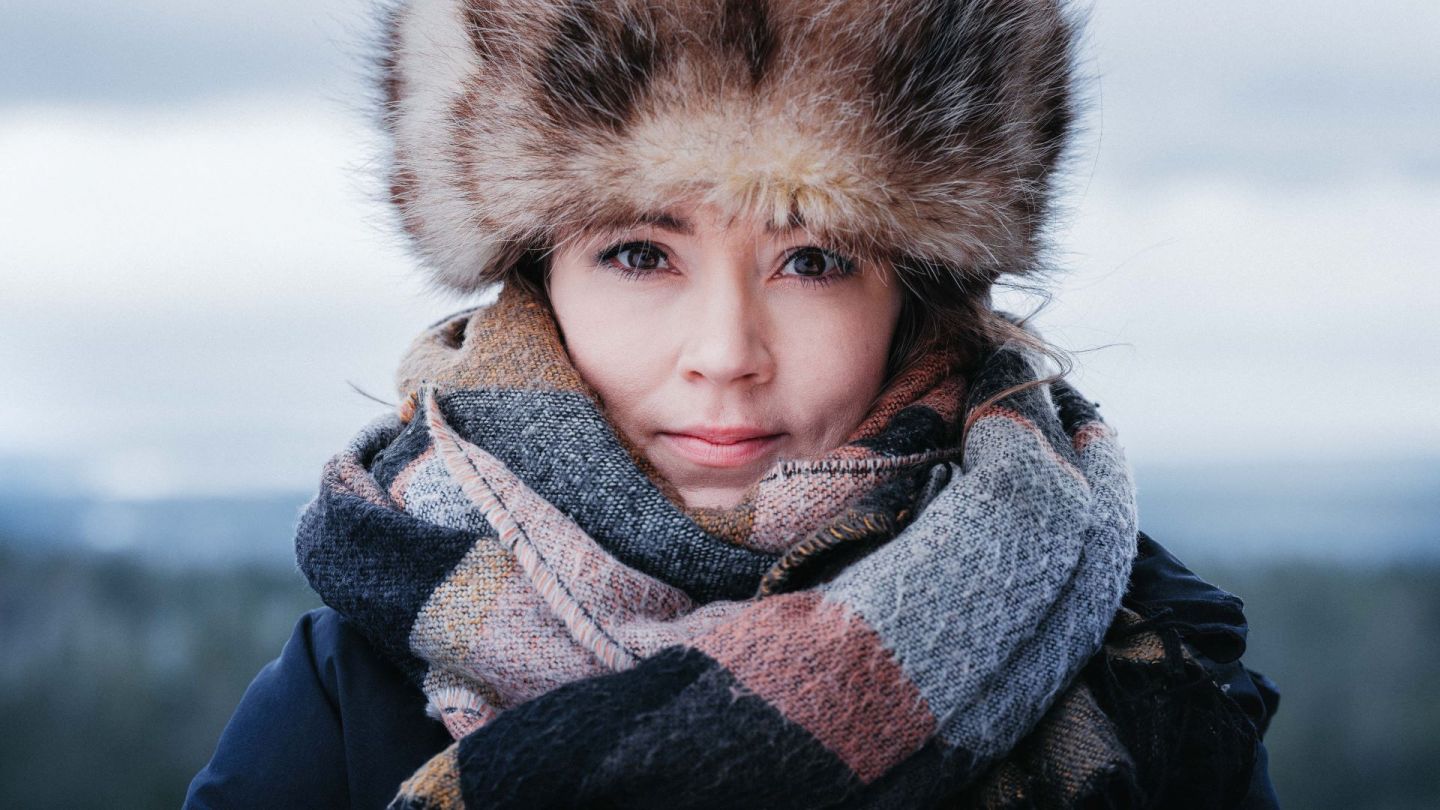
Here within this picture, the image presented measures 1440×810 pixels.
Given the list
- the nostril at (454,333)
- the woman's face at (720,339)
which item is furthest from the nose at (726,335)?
the nostril at (454,333)

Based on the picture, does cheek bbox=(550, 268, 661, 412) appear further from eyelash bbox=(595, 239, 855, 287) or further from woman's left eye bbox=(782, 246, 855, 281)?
woman's left eye bbox=(782, 246, 855, 281)

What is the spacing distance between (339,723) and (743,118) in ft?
2.33

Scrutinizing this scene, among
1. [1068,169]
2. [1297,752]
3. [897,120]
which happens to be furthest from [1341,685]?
[897,120]

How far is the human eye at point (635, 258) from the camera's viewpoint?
1121 millimetres

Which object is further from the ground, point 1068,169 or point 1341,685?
point 1068,169

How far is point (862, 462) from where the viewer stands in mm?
1119

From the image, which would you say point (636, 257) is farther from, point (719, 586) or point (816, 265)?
point (719, 586)

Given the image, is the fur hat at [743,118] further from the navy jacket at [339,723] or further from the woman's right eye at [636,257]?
the navy jacket at [339,723]

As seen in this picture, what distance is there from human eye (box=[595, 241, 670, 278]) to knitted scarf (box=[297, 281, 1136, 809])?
120 mm

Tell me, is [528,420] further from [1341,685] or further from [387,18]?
[1341,685]

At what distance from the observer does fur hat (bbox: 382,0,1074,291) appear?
1.02m

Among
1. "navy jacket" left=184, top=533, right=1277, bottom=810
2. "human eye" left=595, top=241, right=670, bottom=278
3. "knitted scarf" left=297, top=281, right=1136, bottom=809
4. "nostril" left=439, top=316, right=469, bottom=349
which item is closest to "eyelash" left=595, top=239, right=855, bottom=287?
"human eye" left=595, top=241, right=670, bottom=278

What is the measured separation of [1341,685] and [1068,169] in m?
4.29

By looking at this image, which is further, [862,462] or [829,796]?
[862,462]
